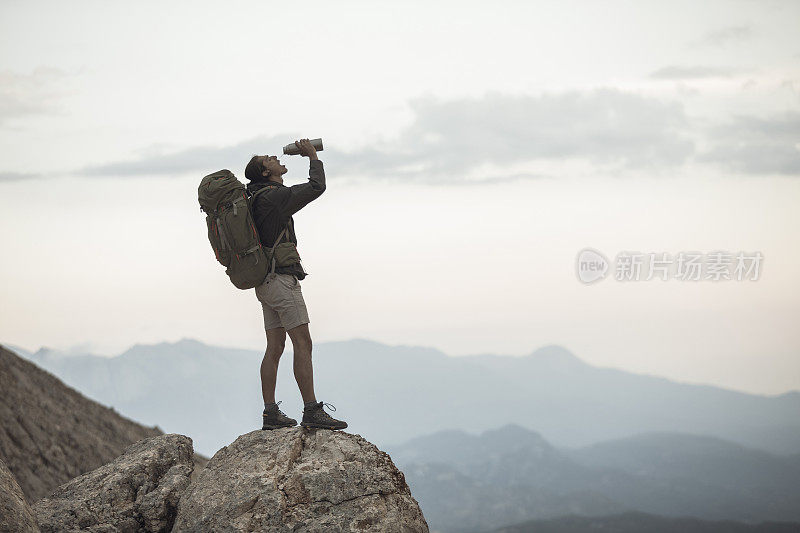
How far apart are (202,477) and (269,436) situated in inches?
47.0

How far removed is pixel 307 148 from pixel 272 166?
2.57ft

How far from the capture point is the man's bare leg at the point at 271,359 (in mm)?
13297

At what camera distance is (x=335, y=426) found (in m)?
13.1

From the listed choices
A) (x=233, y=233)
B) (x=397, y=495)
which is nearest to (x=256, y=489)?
(x=397, y=495)

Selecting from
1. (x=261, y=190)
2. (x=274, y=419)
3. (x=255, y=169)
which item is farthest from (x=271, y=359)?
(x=255, y=169)

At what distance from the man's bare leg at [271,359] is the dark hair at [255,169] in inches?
96.0

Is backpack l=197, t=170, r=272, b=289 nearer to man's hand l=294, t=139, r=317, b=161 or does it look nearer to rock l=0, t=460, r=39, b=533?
man's hand l=294, t=139, r=317, b=161

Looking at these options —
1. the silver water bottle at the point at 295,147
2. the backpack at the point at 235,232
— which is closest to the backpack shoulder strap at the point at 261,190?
the backpack at the point at 235,232

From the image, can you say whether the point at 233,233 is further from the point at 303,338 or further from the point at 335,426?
the point at 335,426

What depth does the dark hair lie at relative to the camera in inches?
518

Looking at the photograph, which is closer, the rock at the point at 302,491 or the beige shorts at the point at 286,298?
the rock at the point at 302,491

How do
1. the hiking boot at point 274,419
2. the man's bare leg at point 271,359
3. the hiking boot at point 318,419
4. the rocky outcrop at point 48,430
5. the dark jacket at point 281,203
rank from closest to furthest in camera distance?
the dark jacket at point 281,203
the hiking boot at point 318,419
the man's bare leg at point 271,359
the hiking boot at point 274,419
the rocky outcrop at point 48,430

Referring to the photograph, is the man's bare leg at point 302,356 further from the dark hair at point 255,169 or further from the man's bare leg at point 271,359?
the dark hair at point 255,169

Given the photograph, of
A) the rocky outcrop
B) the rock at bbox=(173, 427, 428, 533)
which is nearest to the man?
the rock at bbox=(173, 427, 428, 533)
